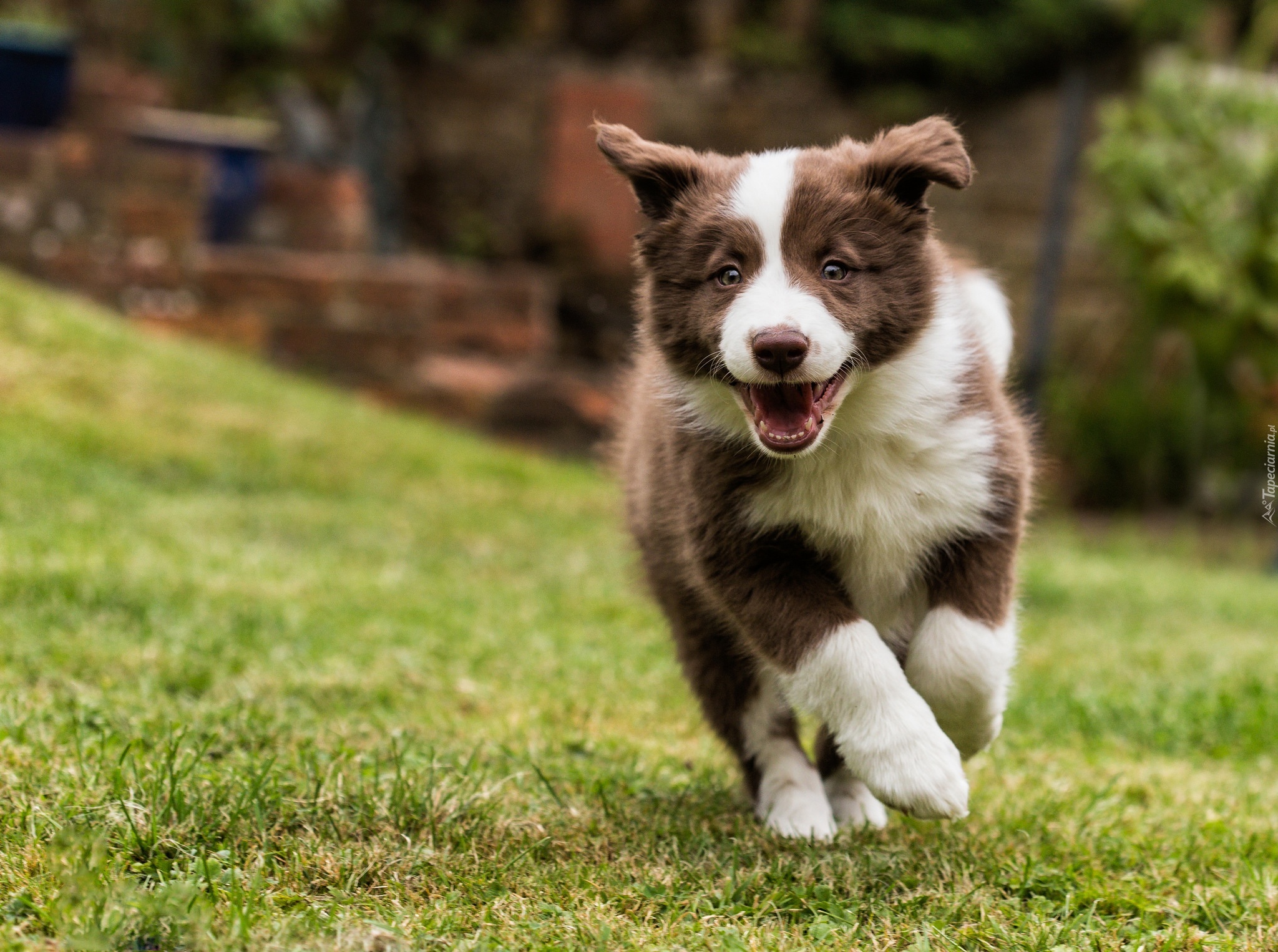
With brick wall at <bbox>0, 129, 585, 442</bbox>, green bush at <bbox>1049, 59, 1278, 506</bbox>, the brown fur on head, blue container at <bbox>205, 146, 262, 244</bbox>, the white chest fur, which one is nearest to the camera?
the brown fur on head

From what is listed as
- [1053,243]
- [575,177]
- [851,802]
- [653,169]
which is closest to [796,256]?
[653,169]

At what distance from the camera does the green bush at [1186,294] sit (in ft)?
37.9

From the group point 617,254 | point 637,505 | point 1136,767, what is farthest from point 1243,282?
point 637,505

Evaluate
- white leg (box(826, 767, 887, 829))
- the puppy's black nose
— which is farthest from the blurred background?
the puppy's black nose

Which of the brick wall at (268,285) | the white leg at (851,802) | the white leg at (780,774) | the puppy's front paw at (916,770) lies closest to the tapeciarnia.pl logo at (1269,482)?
the brick wall at (268,285)

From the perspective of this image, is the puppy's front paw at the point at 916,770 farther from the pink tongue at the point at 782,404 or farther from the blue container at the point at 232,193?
the blue container at the point at 232,193

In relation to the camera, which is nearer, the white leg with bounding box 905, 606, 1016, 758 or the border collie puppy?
the border collie puppy

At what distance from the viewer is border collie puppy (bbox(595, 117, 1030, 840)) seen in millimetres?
2912

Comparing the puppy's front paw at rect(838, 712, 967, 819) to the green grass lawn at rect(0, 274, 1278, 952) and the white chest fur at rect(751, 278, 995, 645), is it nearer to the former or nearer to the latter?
the green grass lawn at rect(0, 274, 1278, 952)

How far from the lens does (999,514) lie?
3.19 meters

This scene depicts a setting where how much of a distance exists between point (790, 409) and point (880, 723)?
2.22 feet

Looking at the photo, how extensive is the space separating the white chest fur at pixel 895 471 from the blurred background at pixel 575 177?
8009mm

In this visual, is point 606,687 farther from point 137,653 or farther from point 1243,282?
point 1243,282

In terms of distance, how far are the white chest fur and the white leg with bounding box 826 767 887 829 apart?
2.52 feet
